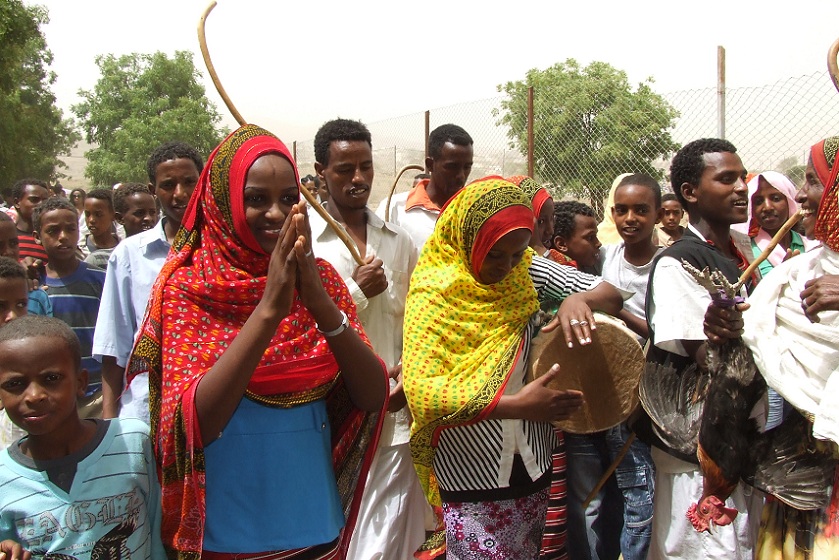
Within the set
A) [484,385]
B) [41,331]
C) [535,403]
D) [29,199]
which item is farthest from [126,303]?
[29,199]

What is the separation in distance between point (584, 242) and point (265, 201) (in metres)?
2.49

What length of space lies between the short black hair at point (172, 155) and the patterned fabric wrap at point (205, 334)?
133 cm

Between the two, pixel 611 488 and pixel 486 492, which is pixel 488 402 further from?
pixel 611 488

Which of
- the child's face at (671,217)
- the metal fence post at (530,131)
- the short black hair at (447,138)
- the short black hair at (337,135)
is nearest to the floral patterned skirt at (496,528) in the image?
the short black hair at (337,135)

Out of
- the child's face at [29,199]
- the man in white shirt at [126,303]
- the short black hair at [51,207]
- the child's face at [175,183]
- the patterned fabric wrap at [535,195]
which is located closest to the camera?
the man in white shirt at [126,303]

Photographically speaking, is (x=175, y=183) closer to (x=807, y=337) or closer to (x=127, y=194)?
(x=127, y=194)

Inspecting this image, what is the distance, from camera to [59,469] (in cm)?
186

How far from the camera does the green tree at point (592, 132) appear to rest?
25.8 ft

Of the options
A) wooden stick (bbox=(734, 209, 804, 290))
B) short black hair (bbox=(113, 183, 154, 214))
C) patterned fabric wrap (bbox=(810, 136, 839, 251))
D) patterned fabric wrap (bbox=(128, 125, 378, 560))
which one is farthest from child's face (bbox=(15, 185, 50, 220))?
patterned fabric wrap (bbox=(810, 136, 839, 251))

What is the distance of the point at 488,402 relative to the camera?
2.46 meters

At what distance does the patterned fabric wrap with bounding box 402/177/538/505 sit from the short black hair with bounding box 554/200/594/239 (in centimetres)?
150

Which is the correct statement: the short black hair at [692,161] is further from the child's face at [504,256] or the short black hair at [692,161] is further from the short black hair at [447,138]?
the short black hair at [447,138]

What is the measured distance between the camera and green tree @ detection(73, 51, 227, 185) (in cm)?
4094

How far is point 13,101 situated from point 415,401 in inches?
1117
